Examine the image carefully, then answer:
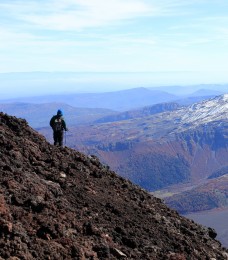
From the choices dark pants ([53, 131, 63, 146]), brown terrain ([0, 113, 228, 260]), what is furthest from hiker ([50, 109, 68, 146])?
brown terrain ([0, 113, 228, 260])

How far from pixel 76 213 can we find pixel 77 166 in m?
7.53

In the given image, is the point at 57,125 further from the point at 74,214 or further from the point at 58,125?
the point at 74,214

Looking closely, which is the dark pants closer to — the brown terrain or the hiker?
the hiker

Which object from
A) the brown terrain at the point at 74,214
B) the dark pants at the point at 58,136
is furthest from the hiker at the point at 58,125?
the brown terrain at the point at 74,214

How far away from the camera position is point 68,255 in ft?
52.9

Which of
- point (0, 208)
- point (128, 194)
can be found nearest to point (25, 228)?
Result: point (0, 208)

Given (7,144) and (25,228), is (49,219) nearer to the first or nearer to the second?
(25,228)

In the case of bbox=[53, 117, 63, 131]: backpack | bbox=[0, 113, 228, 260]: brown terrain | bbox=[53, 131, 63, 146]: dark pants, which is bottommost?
bbox=[0, 113, 228, 260]: brown terrain

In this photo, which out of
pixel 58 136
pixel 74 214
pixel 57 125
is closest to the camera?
pixel 74 214

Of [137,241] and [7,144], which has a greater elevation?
[7,144]

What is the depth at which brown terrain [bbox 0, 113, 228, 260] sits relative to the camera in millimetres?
16516

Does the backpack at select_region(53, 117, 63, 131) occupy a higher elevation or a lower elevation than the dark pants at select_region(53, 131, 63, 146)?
higher

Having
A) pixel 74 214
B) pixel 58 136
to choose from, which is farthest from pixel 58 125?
pixel 74 214

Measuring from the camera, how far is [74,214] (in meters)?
19.8
